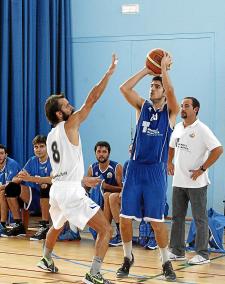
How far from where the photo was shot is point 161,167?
588cm

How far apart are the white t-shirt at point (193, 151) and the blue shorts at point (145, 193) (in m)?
1.05

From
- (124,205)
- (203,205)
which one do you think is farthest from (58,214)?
(203,205)

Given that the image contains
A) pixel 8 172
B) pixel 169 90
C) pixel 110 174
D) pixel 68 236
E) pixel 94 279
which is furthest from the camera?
pixel 8 172

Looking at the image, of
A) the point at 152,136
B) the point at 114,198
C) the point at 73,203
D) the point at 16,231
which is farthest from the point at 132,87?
the point at 16,231

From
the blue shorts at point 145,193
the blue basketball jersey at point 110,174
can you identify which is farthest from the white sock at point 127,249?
the blue basketball jersey at point 110,174

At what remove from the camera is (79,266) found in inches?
252

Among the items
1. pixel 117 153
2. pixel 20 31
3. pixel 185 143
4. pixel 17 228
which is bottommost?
pixel 17 228

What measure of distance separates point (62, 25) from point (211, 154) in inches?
188

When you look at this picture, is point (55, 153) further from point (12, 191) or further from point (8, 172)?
point (8, 172)

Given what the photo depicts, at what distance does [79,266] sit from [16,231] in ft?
7.52

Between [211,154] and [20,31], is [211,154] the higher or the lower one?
the lower one

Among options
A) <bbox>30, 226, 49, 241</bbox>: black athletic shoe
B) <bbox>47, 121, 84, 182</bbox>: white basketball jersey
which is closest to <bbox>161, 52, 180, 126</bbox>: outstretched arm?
<bbox>47, 121, 84, 182</bbox>: white basketball jersey

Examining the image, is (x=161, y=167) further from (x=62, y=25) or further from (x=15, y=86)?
(x=62, y=25)

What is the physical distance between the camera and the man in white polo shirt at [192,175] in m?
6.78
